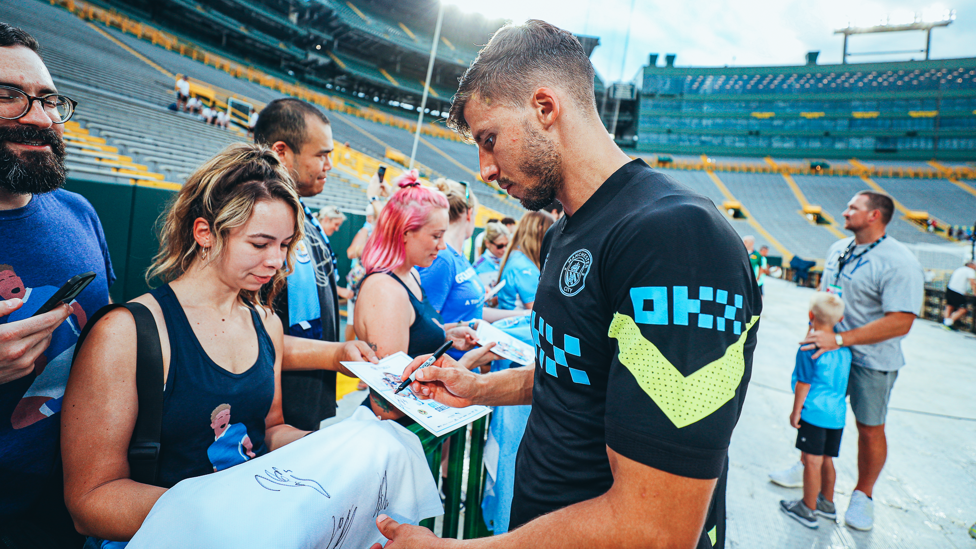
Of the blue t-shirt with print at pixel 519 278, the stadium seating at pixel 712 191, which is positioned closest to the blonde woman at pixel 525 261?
the blue t-shirt with print at pixel 519 278

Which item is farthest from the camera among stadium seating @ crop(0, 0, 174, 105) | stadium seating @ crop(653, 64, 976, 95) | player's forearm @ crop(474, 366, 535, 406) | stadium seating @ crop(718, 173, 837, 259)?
stadium seating @ crop(653, 64, 976, 95)

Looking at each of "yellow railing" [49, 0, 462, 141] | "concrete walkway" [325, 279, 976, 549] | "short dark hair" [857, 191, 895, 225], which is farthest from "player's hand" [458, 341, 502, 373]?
"yellow railing" [49, 0, 462, 141]

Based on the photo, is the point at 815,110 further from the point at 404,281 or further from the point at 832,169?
the point at 404,281

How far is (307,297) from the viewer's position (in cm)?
209

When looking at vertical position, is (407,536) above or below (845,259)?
below

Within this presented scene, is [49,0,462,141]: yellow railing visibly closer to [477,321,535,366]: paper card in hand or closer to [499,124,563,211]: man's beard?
[477,321,535,366]: paper card in hand

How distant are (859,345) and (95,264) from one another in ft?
13.9

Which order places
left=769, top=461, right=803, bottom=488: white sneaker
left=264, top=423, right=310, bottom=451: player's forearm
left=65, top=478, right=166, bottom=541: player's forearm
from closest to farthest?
left=65, top=478, right=166, bottom=541: player's forearm → left=264, top=423, right=310, bottom=451: player's forearm → left=769, top=461, right=803, bottom=488: white sneaker

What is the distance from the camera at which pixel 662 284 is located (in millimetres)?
751

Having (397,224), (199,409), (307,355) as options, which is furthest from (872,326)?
(199,409)

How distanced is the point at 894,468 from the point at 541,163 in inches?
179

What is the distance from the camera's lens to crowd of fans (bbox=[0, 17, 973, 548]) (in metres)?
0.74

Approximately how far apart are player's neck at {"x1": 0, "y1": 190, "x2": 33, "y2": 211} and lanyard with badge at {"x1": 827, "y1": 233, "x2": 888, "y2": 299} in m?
4.33

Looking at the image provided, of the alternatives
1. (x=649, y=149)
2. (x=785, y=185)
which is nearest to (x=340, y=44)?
(x=649, y=149)
